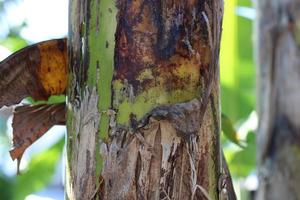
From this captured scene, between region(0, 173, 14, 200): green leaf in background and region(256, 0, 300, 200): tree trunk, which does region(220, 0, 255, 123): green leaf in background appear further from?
region(0, 173, 14, 200): green leaf in background

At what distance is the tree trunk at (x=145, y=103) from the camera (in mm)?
529

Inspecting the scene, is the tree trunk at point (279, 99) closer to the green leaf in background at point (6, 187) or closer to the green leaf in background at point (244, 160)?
the green leaf in background at point (244, 160)

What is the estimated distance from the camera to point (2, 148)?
5.25 feet

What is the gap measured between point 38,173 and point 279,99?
54cm

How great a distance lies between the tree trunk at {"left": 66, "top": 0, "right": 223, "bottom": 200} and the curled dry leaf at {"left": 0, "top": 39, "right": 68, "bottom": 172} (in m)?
0.05

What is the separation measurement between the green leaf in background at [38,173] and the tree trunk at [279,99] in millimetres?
453

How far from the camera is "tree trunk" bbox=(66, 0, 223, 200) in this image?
1.74ft

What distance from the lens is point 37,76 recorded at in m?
0.63

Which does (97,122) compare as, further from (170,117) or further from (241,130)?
(241,130)

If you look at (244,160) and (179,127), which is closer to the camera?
(179,127)

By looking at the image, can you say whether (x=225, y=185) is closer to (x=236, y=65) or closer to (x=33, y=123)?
(x=33, y=123)

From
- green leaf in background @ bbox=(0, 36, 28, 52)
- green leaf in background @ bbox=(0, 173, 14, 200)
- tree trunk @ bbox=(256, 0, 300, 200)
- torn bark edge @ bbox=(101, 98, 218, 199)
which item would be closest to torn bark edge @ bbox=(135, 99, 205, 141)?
torn bark edge @ bbox=(101, 98, 218, 199)

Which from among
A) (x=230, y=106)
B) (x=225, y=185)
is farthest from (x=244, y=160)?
(x=225, y=185)

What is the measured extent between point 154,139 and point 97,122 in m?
0.06
